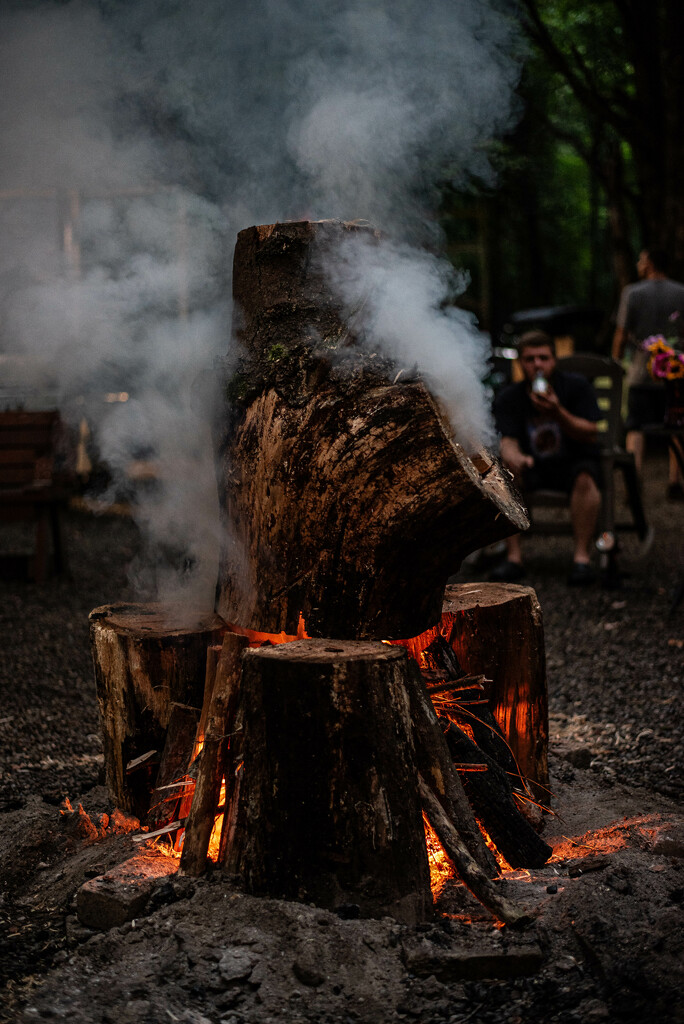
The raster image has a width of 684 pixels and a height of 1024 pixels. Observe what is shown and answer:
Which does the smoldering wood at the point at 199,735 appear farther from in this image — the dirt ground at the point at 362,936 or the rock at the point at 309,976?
the rock at the point at 309,976

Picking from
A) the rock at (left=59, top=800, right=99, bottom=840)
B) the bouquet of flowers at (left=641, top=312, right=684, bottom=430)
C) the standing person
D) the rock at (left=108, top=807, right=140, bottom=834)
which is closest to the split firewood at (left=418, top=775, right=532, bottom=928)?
the rock at (left=108, top=807, right=140, bottom=834)

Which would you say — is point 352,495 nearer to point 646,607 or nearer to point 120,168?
point 120,168

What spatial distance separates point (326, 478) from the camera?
87.3 inches

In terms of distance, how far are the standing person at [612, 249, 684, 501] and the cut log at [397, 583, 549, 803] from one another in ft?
18.6

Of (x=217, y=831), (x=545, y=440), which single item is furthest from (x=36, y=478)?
(x=217, y=831)

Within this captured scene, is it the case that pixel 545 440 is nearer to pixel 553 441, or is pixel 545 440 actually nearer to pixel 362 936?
pixel 553 441

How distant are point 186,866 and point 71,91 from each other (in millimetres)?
3280

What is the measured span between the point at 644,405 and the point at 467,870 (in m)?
6.71

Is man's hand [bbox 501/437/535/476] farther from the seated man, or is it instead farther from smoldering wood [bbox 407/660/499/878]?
smoldering wood [bbox 407/660/499/878]

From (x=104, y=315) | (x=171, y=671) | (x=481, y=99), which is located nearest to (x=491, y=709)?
(x=171, y=671)

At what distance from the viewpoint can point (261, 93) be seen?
13.2ft

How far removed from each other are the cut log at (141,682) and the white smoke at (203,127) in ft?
1.28

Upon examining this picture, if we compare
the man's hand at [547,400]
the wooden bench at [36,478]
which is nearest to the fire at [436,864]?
the man's hand at [547,400]

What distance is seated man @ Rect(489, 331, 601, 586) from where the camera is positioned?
5.47 meters
